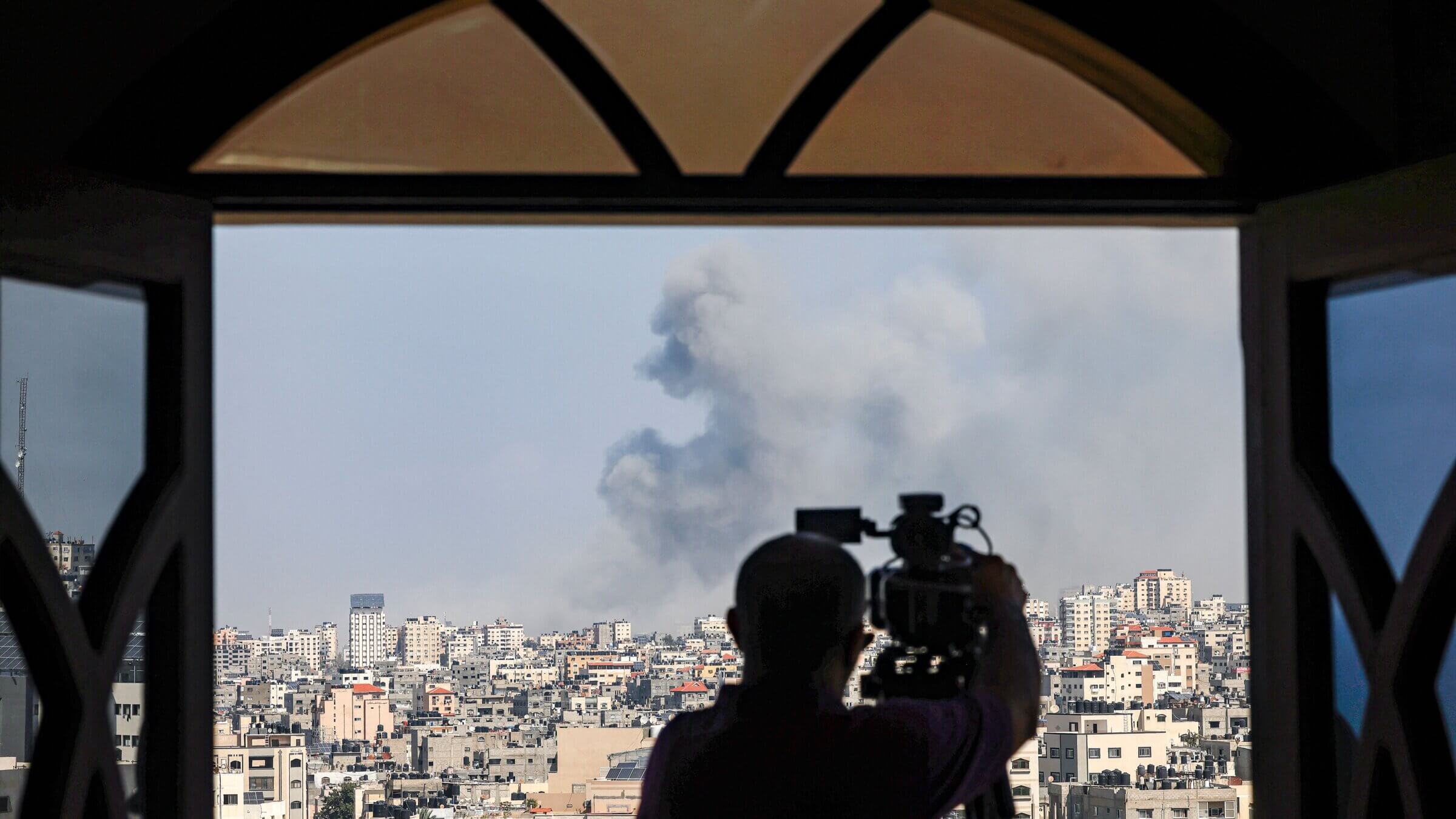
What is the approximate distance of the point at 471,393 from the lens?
12.2ft

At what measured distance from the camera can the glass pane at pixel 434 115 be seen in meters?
1.79

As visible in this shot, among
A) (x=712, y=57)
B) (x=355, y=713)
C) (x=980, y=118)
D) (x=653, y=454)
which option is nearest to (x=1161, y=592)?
(x=980, y=118)

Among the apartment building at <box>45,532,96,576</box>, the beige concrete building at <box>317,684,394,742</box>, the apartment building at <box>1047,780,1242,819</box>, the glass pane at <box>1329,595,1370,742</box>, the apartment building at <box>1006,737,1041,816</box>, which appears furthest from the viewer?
the beige concrete building at <box>317,684,394,742</box>

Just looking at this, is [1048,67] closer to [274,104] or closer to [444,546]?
[274,104]

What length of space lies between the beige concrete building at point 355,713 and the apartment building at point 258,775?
0.29ft

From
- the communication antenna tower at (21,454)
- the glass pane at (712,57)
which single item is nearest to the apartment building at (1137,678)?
the glass pane at (712,57)

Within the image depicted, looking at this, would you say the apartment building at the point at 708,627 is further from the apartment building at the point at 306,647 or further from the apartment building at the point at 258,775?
the apartment building at the point at 306,647

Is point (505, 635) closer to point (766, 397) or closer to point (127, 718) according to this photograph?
point (766, 397)

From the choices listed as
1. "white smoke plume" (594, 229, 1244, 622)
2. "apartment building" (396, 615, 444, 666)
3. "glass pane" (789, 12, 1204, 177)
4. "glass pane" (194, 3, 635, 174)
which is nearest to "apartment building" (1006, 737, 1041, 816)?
"white smoke plume" (594, 229, 1244, 622)

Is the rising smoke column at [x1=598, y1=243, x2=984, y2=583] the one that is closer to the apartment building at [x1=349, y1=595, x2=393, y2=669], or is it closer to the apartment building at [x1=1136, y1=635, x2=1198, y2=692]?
the apartment building at [x1=1136, y1=635, x2=1198, y2=692]

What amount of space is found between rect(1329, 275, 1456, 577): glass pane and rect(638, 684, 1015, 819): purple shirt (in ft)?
2.94

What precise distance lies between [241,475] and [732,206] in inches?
42.9

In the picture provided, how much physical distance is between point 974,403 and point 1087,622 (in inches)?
30.9

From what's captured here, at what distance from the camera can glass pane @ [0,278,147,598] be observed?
1.49 m
